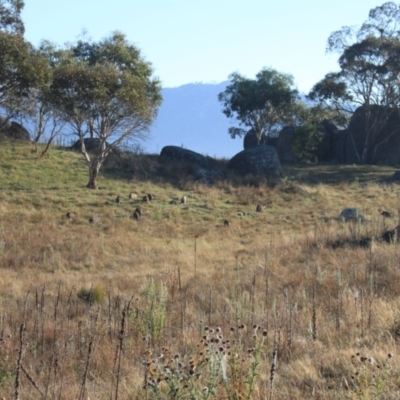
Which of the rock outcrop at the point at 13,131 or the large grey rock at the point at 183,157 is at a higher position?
the rock outcrop at the point at 13,131

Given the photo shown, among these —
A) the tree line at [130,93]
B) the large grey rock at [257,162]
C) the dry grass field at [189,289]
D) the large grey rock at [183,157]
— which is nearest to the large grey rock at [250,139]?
the tree line at [130,93]

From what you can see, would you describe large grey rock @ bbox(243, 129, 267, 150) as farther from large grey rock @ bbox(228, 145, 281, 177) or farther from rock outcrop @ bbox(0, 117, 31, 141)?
rock outcrop @ bbox(0, 117, 31, 141)

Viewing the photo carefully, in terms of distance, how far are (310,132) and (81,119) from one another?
71.0 feet

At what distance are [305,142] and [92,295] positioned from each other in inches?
1480

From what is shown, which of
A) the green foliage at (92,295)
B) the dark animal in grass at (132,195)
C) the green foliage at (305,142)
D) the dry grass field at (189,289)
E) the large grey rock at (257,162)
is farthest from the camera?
the green foliage at (305,142)

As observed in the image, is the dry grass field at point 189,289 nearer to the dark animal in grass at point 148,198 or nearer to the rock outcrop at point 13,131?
the dark animal in grass at point 148,198

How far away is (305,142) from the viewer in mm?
45562

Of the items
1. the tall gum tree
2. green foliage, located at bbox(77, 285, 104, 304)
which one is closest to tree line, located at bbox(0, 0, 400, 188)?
the tall gum tree

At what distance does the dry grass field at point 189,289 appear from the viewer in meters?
4.62

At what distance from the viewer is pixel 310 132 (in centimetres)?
4578

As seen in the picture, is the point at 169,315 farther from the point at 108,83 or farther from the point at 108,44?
the point at 108,44

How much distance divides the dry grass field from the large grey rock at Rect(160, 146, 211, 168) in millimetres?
3320

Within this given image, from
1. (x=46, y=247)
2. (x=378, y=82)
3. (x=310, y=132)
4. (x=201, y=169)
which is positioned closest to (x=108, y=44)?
(x=201, y=169)

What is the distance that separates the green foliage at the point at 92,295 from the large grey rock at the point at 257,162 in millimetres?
26064
